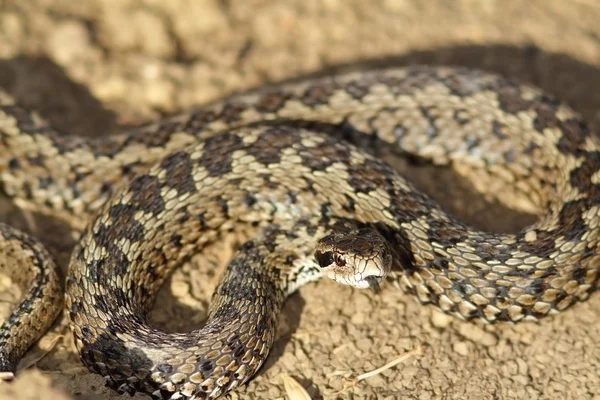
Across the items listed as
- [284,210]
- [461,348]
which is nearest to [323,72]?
[284,210]

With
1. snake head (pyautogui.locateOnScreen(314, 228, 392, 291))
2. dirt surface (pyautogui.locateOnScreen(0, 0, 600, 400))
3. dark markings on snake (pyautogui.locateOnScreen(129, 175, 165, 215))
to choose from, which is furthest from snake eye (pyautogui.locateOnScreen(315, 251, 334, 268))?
dark markings on snake (pyautogui.locateOnScreen(129, 175, 165, 215))

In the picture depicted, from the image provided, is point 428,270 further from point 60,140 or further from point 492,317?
point 60,140

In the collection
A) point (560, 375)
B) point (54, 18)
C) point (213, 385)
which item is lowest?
point (560, 375)

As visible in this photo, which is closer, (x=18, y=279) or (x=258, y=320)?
(x=258, y=320)

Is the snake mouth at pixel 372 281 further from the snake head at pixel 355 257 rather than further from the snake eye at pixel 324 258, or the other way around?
the snake eye at pixel 324 258

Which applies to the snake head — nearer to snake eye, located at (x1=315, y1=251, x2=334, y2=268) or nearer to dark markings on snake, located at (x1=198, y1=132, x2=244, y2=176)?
snake eye, located at (x1=315, y1=251, x2=334, y2=268)

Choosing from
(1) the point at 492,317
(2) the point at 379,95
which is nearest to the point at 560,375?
(1) the point at 492,317

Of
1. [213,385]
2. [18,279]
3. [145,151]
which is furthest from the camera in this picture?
[145,151]

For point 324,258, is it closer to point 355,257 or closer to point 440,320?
point 355,257
